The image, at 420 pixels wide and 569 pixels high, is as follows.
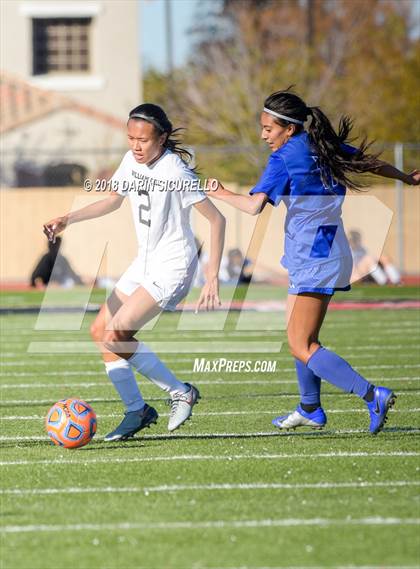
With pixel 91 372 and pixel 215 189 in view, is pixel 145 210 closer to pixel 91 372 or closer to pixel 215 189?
pixel 215 189

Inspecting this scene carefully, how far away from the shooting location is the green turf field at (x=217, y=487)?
509 centimetres

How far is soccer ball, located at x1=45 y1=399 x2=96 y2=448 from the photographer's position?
24.8 feet

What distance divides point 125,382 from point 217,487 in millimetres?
1697

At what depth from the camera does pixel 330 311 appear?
19.2m

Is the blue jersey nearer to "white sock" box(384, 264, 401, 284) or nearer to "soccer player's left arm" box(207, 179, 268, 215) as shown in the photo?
"soccer player's left arm" box(207, 179, 268, 215)

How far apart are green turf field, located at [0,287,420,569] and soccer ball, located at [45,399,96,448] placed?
0.08 meters

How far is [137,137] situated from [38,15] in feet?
93.1

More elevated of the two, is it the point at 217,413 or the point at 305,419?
the point at 305,419

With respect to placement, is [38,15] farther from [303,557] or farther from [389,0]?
[303,557]

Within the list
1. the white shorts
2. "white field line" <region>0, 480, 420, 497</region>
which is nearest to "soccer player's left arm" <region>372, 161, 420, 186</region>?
the white shorts

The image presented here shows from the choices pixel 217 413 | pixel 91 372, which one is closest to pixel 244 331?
pixel 91 372

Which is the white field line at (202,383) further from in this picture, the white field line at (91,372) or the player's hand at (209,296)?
the player's hand at (209,296)

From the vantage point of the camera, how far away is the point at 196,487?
6324mm

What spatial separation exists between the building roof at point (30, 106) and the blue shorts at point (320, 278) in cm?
2623
